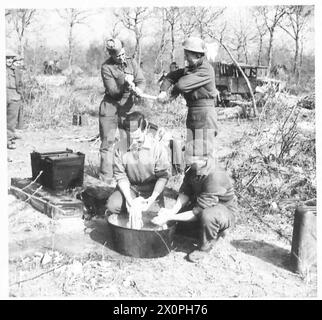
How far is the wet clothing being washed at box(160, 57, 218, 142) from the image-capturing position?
5.57m

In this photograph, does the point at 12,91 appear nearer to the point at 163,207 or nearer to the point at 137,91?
the point at 137,91

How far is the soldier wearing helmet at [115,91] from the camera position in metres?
6.23

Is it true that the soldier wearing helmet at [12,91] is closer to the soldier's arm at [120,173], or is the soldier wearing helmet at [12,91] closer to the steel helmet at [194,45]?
the soldier's arm at [120,173]

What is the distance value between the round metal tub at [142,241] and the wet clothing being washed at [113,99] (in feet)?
7.81

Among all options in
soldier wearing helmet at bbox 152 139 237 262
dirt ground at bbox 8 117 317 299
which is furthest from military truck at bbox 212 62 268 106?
soldier wearing helmet at bbox 152 139 237 262

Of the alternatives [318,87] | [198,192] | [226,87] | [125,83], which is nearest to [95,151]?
[125,83]

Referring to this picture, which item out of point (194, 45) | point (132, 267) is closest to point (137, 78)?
point (194, 45)

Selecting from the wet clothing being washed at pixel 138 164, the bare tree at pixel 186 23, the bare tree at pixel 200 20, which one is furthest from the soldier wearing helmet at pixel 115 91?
the bare tree at pixel 186 23

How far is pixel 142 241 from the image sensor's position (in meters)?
4.26

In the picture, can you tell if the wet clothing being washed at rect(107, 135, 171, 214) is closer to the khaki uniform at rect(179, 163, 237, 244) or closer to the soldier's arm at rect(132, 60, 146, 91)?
the khaki uniform at rect(179, 163, 237, 244)

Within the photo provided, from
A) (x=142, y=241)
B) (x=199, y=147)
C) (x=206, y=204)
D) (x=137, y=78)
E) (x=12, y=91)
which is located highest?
(x=12, y=91)

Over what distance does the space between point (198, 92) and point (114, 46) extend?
1331 mm

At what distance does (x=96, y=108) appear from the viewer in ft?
44.2
